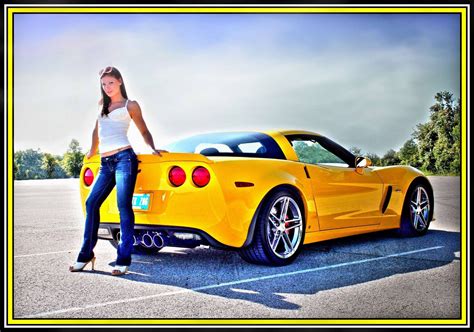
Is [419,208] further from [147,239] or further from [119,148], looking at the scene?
[119,148]

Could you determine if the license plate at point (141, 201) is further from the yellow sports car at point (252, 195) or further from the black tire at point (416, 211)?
the black tire at point (416, 211)

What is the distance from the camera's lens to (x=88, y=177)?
5.60m

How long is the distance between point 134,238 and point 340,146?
8.18 feet

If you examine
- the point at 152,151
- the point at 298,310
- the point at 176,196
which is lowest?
the point at 298,310

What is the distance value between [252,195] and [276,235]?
50cm

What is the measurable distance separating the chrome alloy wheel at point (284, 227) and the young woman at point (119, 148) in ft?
3.80

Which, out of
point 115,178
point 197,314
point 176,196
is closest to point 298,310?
point 197,314

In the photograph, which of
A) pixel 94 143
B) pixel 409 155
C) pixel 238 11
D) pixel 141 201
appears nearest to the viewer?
pixel 238 11

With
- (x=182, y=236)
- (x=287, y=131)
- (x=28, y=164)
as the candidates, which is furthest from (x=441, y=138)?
(x=28, y=164)

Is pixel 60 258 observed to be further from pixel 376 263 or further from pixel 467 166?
pixel 467 166

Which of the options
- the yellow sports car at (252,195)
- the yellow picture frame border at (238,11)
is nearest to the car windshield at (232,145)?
the yellow sports car at (252,195)

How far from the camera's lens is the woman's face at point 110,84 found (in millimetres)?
4719

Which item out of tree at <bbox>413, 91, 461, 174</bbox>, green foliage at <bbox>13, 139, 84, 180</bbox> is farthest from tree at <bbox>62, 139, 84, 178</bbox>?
tree at <bbox>413, 91, 461, 174</bbox>

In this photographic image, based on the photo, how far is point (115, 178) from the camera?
491cm
